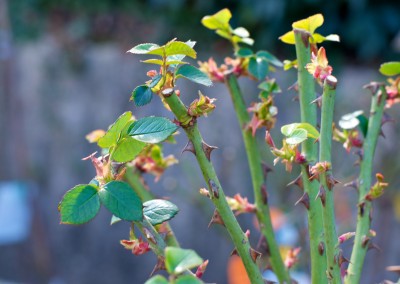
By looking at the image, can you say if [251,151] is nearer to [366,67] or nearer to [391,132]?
[391,132]

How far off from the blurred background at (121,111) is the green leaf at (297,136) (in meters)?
1.74

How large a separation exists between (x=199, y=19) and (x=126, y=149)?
9.96 feet

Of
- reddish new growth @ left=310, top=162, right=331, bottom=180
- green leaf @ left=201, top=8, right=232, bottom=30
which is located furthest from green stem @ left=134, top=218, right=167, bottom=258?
green leaf @ left=201, top=8, right=232, bottom=30

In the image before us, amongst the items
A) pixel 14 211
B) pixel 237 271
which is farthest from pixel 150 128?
pixel 14 211

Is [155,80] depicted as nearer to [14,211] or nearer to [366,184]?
[366,184]

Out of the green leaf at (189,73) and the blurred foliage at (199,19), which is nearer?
the green leaf at (189,73)

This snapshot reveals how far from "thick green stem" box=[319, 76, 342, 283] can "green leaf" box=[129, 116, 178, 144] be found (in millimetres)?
118

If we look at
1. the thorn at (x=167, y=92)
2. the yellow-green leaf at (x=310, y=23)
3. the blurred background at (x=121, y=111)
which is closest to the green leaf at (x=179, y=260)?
the thorn at (x=167, y=92)

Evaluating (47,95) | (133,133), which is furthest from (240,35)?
(47,95)

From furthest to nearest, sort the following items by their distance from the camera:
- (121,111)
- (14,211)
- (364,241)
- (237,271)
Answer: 1. (121,111)
2. (14,211)
3. (237,271)
4. (364,241)

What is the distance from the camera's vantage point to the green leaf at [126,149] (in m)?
0.40

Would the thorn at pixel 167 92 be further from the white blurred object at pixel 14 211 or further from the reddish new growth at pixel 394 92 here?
the white blurred object at pixel 14 211

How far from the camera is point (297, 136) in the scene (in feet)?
1.37

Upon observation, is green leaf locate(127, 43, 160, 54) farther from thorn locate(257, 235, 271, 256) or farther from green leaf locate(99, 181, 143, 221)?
thorn locate(257, 235, 271, 256)
